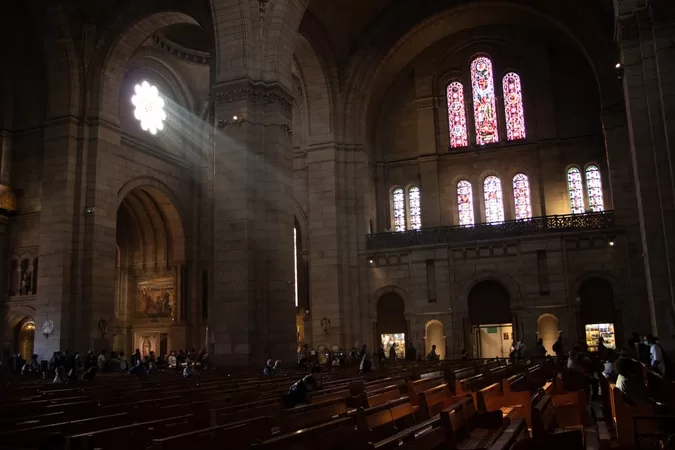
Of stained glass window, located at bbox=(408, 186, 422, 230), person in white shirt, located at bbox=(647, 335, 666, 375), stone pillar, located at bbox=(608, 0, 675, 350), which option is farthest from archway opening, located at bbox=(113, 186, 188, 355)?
person in white shirt, located at bbox=(647, 335, 666, 375)

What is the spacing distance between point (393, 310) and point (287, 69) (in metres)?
14.1

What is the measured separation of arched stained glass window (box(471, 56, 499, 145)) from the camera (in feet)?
112

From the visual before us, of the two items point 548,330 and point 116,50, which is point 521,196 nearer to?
point 548,330

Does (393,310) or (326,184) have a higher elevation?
(326,184)

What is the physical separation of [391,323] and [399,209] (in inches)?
267

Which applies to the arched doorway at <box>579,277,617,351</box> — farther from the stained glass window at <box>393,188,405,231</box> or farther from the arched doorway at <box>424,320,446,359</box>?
the stained glass window at <box>393,188,405,231</box>

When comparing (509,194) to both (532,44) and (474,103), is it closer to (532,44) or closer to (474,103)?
(474,103)

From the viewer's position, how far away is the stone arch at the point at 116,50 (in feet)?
87.8

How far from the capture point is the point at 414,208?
34562mm

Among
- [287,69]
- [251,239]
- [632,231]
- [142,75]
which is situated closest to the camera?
[251,239]

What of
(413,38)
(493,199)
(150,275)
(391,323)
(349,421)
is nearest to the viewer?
Result: (349,421)

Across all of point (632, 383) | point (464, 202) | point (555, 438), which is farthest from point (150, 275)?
point (555, 438)

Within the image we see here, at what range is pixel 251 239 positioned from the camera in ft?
67.6

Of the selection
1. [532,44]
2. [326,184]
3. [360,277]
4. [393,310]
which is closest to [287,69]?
[326,184]
